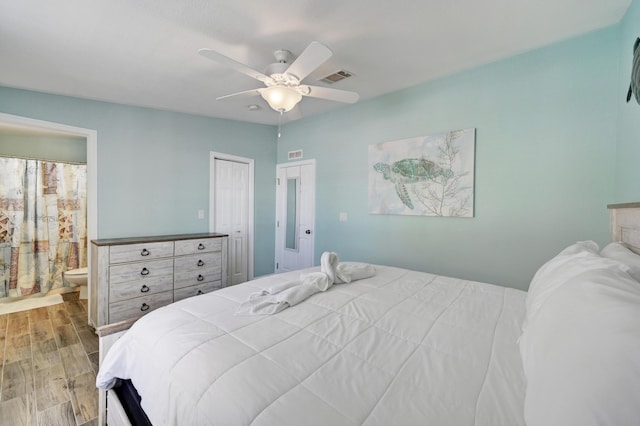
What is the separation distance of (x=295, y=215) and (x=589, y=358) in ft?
12.3

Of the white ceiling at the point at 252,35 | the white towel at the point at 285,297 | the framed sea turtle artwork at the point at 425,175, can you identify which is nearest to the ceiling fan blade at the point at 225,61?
the white ceiling at the point at 252,35

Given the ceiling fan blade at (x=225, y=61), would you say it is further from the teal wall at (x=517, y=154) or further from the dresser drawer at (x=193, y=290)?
the dresser drawer at (x=193, y=290)

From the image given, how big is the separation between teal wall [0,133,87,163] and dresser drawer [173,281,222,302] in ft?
8.85

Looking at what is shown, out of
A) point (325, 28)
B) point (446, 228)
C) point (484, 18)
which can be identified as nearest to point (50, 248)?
point (325, 28)

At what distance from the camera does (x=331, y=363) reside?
91cm

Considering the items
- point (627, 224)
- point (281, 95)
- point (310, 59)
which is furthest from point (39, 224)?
point (627, 224)

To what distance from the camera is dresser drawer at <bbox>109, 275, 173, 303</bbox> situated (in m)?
2.64

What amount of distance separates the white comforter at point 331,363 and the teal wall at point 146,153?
229cm

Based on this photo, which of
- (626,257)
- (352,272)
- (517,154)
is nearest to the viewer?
(626,257)

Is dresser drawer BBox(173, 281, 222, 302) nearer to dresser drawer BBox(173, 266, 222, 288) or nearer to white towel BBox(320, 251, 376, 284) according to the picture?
dresser drawer BBox(173, 266, 222, 288)

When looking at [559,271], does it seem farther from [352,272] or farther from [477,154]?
[477,154]

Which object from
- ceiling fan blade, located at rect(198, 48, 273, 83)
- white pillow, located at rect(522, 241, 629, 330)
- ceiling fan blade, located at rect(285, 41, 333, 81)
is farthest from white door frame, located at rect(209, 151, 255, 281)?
white pillow, located at rect(522, 241, 629, 330)

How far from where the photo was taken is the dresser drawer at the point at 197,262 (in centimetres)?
305

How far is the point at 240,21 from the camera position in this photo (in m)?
1.80
